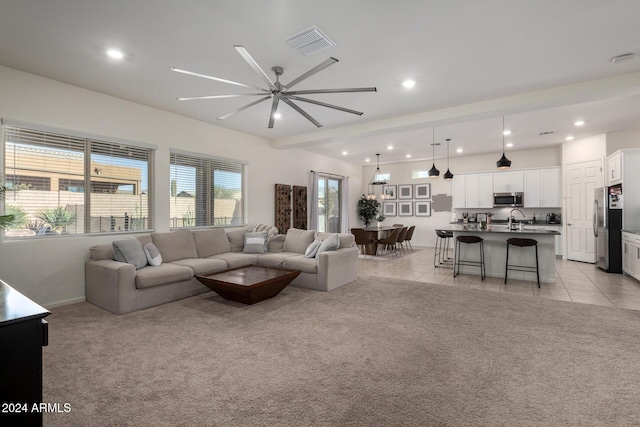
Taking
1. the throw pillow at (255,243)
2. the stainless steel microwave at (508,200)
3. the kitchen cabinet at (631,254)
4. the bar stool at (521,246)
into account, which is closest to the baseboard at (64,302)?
the throw pillow at (255,243)

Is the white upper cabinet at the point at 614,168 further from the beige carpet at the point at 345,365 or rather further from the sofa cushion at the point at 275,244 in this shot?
the sofa cushion at the point at 275,244

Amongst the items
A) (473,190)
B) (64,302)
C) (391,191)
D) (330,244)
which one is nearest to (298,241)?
(330,244)

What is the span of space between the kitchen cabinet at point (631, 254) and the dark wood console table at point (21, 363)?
7605mm

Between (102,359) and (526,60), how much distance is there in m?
5.19

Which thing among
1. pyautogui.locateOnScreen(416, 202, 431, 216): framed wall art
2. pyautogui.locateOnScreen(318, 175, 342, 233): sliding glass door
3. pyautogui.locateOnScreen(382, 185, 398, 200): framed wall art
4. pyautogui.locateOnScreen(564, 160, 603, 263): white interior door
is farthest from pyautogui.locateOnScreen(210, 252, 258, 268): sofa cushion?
pyautogui.locateOnScreen(564, 160, 603, 263): white interior door

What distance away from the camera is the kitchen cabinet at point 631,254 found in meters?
5.32

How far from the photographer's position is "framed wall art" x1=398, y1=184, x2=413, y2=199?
10.9 metres

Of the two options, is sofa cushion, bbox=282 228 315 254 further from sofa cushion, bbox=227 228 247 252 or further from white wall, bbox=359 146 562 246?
white wall, bbox=359 146 562 246

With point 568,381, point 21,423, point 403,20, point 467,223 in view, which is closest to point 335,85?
point 403,20

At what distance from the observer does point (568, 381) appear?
2334mm

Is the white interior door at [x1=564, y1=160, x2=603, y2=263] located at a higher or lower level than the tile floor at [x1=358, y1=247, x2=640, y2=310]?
higher

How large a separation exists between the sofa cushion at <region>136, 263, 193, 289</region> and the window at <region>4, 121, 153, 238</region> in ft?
3.88

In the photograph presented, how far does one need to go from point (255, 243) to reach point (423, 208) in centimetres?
671

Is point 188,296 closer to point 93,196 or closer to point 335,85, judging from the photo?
point 93,196
